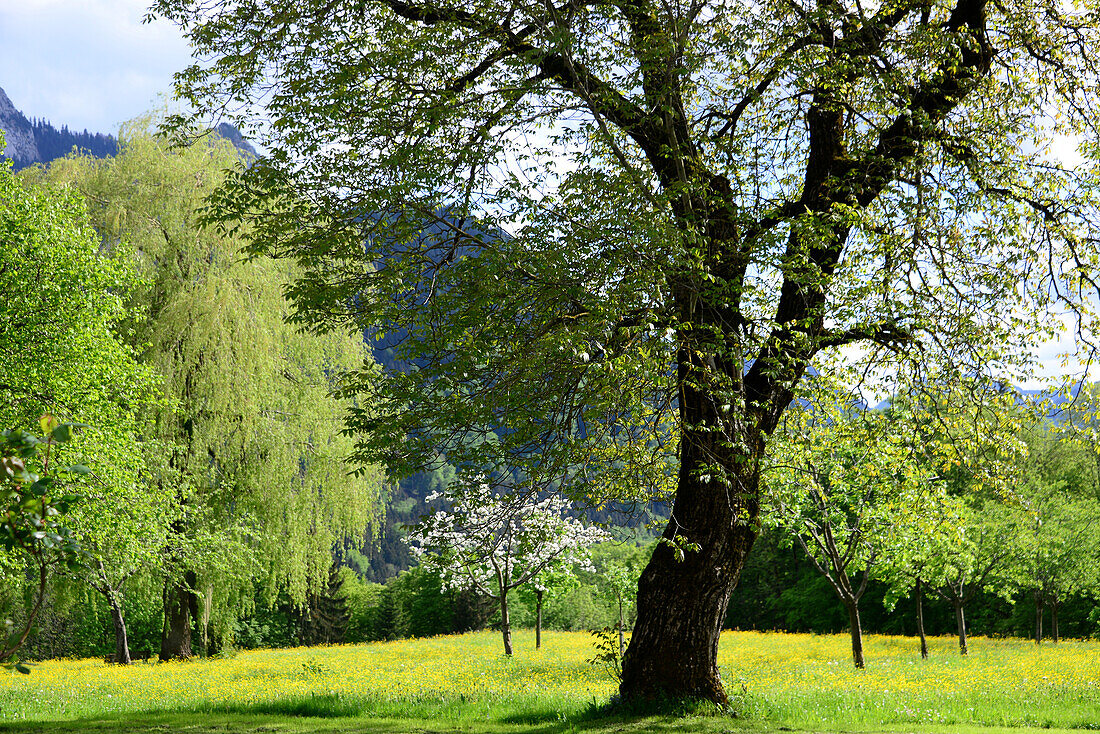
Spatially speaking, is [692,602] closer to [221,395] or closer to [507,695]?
[507,695]

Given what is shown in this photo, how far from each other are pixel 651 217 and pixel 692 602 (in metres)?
4.66

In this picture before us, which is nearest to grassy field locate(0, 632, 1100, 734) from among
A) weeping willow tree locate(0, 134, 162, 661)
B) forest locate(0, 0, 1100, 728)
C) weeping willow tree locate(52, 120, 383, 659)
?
forest locate(0, 0, 1100, 728)

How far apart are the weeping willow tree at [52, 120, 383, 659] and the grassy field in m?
2.69

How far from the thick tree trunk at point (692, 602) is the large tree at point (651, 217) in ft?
0.10

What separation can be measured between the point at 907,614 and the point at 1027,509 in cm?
3838

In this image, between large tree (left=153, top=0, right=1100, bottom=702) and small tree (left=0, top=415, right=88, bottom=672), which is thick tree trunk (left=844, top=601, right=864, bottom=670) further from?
small tree (left=0, top=415, right=88, bottom=672)

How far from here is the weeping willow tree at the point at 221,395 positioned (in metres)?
17.7

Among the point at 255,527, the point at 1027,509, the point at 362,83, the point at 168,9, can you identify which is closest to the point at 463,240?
the point at 362,83

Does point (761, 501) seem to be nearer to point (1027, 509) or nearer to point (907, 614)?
point (1027, 509)

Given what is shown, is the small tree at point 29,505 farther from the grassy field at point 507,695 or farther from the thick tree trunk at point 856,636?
the thick tree trunk at point 856,636

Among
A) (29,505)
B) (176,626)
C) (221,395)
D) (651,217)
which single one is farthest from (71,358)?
(29,505)

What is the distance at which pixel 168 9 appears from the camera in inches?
333

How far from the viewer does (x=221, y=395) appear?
17.7 metres

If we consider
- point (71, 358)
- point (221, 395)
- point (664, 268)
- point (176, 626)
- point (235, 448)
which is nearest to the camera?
point (664, 268)
